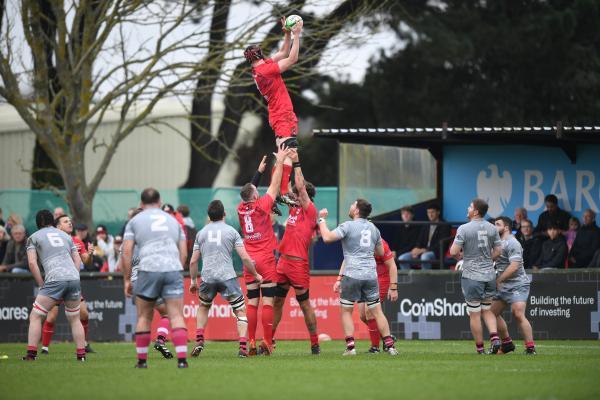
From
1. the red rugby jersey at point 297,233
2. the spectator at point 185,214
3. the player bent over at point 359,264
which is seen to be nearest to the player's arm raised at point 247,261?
the red rugby jersey at point 297,233

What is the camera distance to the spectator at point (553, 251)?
2195 centimetres

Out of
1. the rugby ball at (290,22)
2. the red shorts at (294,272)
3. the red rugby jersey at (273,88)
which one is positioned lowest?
the red shorts at (294,272)

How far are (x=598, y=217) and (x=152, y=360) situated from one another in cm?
1121

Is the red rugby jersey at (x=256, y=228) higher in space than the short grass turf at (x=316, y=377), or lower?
higher

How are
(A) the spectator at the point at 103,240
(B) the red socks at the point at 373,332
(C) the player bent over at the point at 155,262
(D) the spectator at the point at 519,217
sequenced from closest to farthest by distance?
(C) the player bent over at the point at 155,262 < (B) the red socks at the point at 373,332 < (D) the spectator at the point at 519,217 < (A) the spectator at the point at 103,240

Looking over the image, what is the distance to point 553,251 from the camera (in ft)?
72.5

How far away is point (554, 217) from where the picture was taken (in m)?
22.9

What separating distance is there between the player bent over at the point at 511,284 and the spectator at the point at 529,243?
575 cm

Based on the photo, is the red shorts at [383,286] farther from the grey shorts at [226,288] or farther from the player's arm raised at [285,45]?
the player's arm raised at [285,45]

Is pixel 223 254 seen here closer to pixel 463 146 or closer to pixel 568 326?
pixel 568 326

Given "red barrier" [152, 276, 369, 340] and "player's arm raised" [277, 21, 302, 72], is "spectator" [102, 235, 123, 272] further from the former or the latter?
"player's arm raised" [277, 21, 302, 72]

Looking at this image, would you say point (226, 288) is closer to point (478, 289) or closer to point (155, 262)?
point (155, 262)

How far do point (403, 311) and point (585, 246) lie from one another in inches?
137

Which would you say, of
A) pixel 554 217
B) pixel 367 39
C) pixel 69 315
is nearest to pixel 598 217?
pixel 554 217
